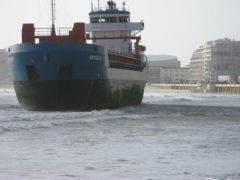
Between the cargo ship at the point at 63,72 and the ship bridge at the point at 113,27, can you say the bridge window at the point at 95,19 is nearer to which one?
the ship bridge at the point at 113,27

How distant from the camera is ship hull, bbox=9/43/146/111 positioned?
34.7m

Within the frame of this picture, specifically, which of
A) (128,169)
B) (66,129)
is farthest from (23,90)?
(128,169)

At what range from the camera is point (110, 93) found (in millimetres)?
39344

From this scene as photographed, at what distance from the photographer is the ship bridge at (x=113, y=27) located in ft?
176

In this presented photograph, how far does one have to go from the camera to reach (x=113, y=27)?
5406 cm

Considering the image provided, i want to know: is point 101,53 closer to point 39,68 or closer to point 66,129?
point 39,68

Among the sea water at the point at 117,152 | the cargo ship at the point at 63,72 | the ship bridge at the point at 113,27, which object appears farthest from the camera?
the ship bridge at the point at 113,27

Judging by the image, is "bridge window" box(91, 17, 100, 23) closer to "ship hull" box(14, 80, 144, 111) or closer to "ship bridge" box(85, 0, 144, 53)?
"ship bridge" box(85, 0, 144, 53)

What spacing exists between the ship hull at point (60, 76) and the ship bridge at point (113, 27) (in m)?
15.9

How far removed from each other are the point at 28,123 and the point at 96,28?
28.5 metres

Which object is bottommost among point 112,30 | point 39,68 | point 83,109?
point 83,109

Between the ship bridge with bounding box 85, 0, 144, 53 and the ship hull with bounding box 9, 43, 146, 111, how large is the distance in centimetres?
1588

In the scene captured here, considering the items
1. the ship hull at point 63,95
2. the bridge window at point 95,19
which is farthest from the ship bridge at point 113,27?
the ship hull at point 63,95

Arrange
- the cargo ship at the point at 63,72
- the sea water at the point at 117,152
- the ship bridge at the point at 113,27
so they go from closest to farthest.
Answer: the sea water at the point at 117,152
the cargo ship at the point at 63,72
the ship bridge at the point at 113,27
